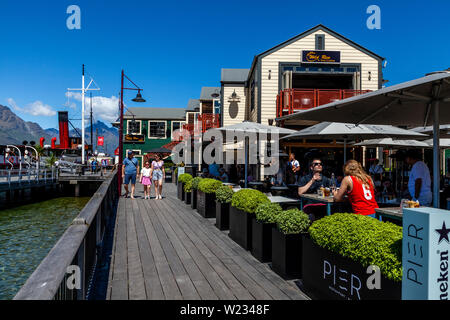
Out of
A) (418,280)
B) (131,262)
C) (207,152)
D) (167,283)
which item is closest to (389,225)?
(418,280)

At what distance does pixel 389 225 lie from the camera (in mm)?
3145

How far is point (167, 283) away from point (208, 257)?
1269 millimetres

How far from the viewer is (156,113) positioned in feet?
140

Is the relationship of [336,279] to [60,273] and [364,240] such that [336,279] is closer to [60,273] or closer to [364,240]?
[364,240]

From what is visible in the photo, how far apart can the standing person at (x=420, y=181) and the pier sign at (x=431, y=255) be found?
385cm

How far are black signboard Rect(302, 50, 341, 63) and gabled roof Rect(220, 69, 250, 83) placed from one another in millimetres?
5135

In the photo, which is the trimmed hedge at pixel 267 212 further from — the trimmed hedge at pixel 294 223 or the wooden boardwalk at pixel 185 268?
the wooden boardwalk at pixel 185 268

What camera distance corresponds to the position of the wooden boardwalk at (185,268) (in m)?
3.91

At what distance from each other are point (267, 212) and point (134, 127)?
123 ft

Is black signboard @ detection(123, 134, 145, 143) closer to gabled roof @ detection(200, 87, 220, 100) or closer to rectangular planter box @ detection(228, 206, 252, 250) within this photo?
gabled roof @ detection(200, 87, 220, 100)

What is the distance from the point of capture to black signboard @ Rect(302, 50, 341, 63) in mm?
15883

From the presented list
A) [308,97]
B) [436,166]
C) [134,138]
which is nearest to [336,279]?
[436,166]

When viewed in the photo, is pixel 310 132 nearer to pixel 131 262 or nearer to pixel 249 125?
pixel 249 125
